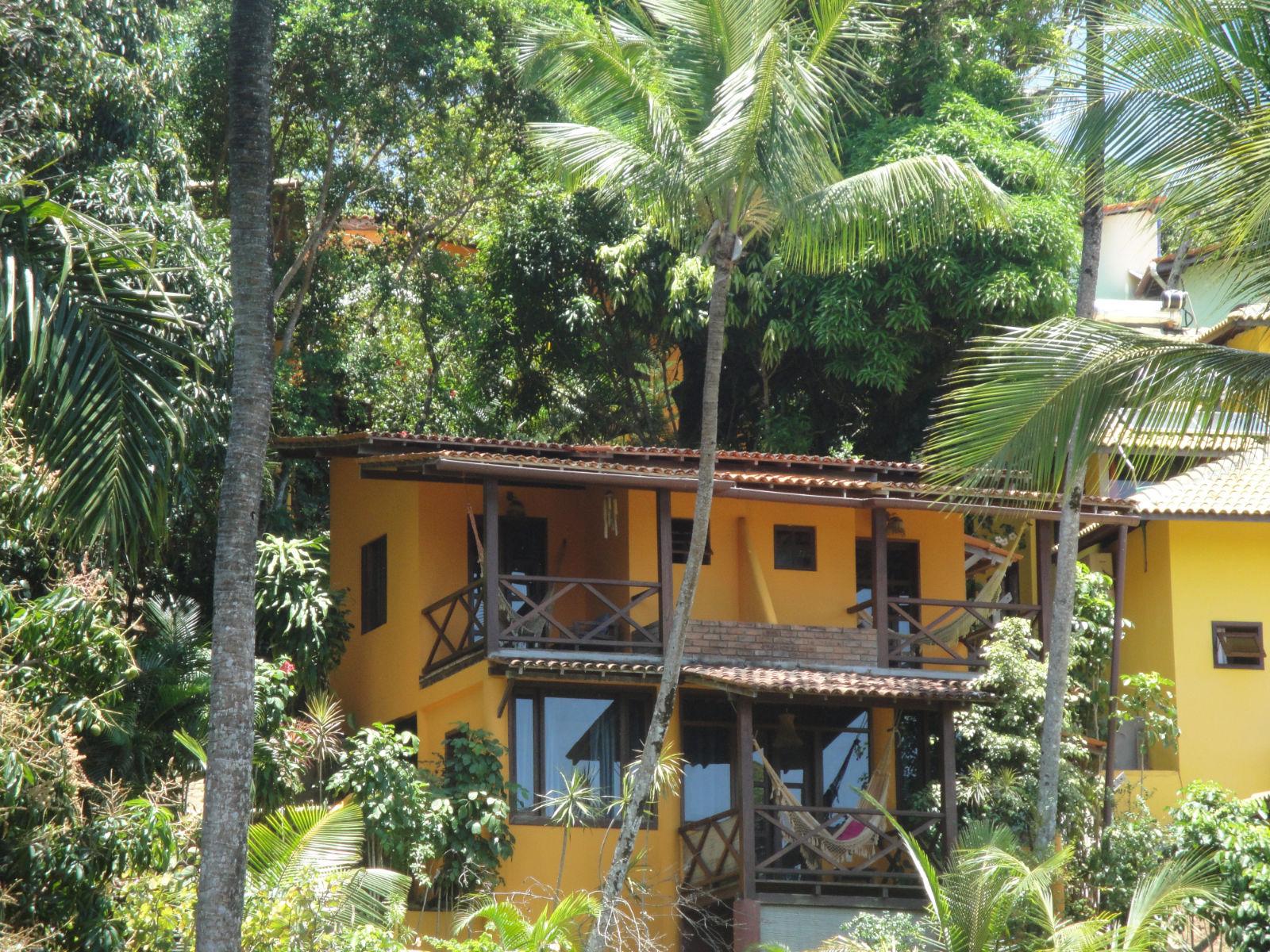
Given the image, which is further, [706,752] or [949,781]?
[706,752]

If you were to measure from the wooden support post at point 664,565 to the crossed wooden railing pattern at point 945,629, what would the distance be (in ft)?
9.13

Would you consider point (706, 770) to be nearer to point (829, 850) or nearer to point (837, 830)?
point (837, 830)

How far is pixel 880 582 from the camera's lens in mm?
18953

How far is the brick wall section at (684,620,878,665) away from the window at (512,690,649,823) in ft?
3.36

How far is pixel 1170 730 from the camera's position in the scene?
63.0ft

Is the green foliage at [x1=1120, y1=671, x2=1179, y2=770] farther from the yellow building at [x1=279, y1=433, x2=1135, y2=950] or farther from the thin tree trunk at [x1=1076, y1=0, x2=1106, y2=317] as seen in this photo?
the thin tree trunk at [x1=1076, y1=0, x2=1106, y2=317]

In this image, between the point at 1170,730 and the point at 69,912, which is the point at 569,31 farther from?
the point at 1170,730

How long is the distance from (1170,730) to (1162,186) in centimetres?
1221

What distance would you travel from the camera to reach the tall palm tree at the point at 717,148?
14586 mm

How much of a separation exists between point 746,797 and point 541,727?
2.52 m

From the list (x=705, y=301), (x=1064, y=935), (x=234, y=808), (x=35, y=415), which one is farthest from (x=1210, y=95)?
(x=705, y=301)

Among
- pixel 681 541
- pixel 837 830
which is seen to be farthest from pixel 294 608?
pixel 837 830

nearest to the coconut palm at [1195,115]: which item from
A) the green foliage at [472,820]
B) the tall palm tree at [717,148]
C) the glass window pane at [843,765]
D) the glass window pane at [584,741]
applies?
the tall palm tree at [717,148]

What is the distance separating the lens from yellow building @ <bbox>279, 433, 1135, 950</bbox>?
17.4 m
